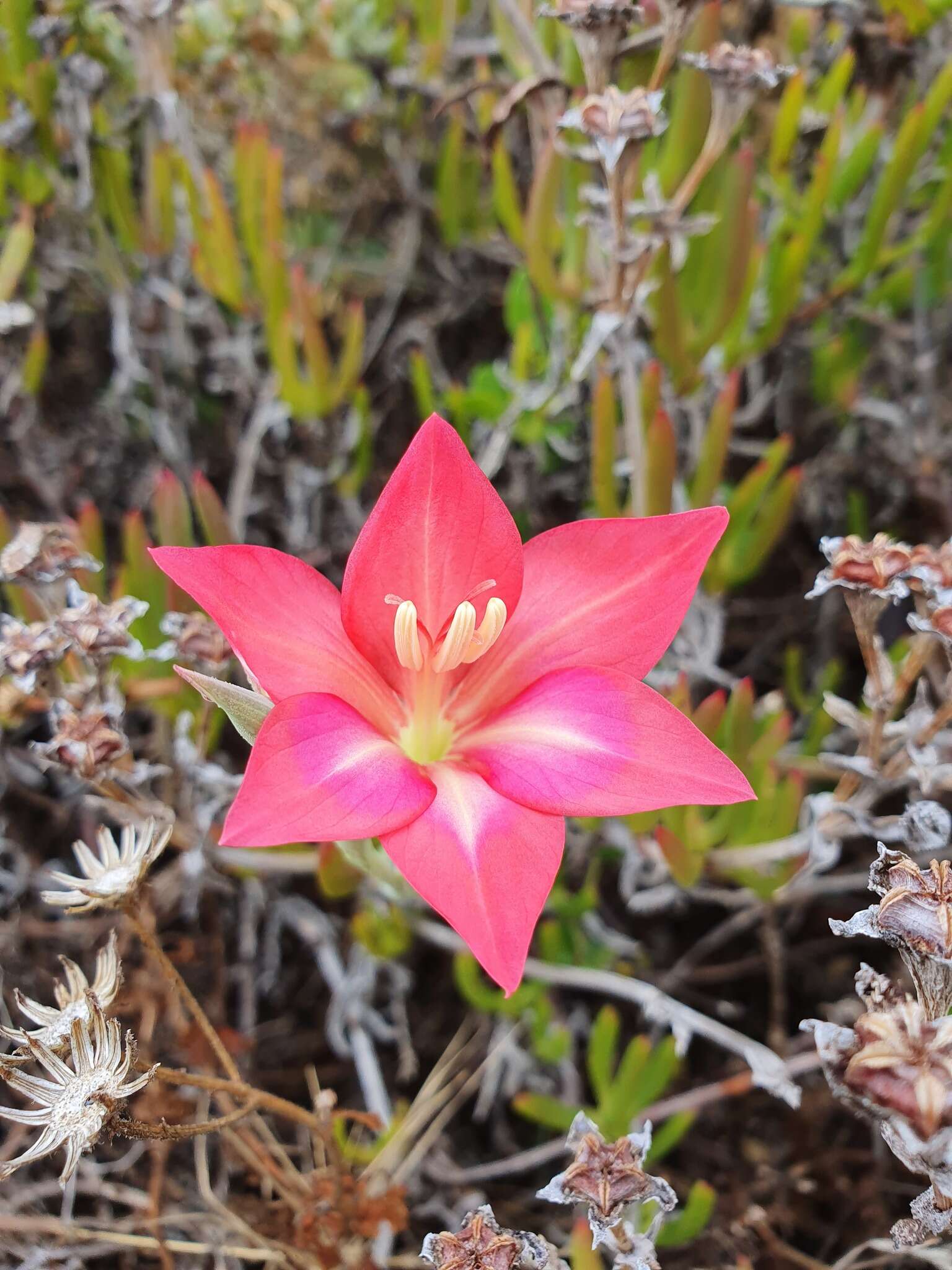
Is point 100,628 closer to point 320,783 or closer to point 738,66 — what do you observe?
point 320,783

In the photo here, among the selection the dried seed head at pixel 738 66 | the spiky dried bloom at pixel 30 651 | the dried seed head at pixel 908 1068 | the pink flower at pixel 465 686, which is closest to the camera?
the dried seed head at pixel 908 1068

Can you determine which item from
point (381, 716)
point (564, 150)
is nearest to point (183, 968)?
point (381, 716)

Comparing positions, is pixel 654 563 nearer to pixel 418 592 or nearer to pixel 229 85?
pixel 418 592

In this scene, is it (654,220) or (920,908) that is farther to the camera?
(654,220)

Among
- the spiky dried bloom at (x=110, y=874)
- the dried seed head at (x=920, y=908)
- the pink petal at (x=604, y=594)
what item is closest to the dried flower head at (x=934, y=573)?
the pink petal at (x=604, y=594)

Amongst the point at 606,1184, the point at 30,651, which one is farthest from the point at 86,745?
the point at 606,1184

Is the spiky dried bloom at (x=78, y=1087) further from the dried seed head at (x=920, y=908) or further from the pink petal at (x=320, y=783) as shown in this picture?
the dried seed head at (x=920, y=908)

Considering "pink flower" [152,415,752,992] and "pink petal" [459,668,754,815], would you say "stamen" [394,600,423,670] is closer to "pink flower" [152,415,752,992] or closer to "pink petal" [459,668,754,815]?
"pink flower" [152,415,752,992]
